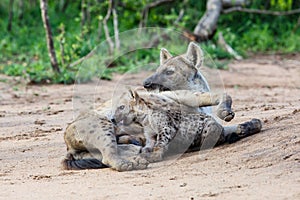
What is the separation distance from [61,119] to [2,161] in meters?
1.77

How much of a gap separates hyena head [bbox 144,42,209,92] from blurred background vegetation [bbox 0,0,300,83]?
193 inches

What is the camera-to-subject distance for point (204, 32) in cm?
1185

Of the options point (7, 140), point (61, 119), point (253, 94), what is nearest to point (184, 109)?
point (7, 140)

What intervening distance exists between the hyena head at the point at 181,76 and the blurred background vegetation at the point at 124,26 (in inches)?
193

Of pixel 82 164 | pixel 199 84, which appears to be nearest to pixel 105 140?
pixel 82 164

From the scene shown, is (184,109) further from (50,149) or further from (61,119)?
(61,119)

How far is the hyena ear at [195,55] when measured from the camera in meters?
5.60

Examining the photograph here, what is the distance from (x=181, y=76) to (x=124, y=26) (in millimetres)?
7265

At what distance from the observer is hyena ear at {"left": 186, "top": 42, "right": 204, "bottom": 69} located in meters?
5.60

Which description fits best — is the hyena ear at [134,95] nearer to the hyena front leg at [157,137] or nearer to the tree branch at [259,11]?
the hyena front leg at [157,137]

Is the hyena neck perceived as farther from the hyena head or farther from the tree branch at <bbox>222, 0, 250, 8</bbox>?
the tree branch at <bbox>222, 0, 250, 8</bbox>

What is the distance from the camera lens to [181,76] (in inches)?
219

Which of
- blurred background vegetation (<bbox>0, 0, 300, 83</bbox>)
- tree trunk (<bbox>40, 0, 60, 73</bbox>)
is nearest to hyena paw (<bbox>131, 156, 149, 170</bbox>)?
tree trunk (<bbox>40, 0, 60, 73</bbox>)

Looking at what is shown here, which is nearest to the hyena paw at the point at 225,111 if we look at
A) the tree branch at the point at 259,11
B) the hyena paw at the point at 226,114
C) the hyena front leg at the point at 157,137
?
the hyena paw at the point at 226,114
